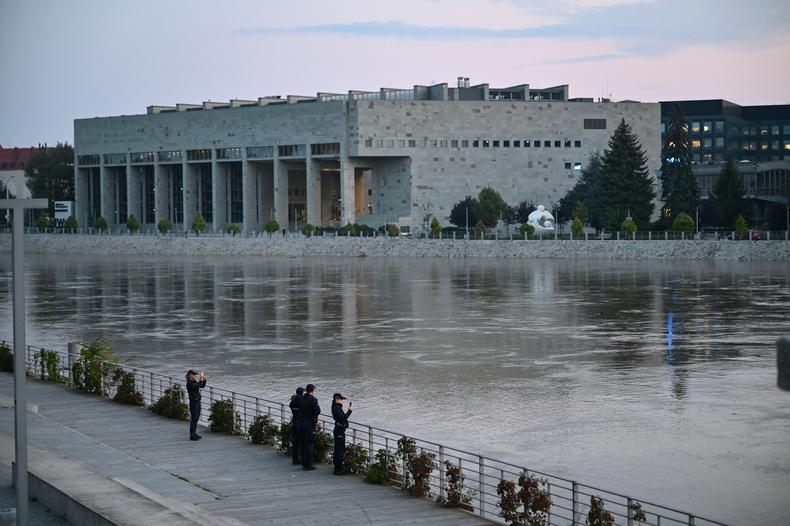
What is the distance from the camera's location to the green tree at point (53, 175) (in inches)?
6752

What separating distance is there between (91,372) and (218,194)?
119 m

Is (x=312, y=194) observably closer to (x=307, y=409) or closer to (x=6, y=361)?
(x=6, y=361)

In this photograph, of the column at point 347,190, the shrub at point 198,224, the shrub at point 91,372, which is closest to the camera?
the shrub at point 91,372

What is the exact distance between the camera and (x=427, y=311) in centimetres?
5316

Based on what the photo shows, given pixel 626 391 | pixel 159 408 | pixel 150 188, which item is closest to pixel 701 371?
pixel 626 391

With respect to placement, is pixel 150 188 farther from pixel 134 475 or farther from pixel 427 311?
pixel 134 475

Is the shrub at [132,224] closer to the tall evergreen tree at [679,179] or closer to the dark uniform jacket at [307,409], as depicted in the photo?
the tall evergreen tree at [679,179]

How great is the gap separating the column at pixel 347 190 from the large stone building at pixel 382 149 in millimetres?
169

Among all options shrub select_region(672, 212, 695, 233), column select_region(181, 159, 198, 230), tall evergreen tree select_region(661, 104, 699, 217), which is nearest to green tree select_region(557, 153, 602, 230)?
tall evergreen tree select_region(661, 104, 699, 217)

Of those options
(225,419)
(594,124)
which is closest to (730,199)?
(594,124)

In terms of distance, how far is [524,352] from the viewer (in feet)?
125

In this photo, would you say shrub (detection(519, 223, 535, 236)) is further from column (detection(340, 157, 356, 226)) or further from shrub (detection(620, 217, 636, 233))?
column (detection(340, 157, 356, 226))

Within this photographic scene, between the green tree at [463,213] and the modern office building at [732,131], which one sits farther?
the modern office building at [732,131]

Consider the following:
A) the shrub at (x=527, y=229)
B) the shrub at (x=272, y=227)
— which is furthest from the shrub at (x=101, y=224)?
the shrub at (x=527, y=229)
